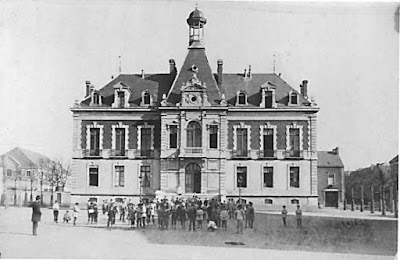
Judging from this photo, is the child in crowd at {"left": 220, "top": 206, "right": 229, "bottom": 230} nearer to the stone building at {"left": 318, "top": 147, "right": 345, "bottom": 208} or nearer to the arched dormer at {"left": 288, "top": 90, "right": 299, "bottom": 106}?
the stone building at {"left": 318, "top": 147, "right": 345, "bottom": 208}

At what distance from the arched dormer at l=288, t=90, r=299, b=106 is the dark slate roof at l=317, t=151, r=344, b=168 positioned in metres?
0.63

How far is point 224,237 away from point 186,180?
0.78 metres

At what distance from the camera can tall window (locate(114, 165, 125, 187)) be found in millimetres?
8016

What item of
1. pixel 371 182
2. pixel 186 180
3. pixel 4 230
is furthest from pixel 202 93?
pixel 4 230

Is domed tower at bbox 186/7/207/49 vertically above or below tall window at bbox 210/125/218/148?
above

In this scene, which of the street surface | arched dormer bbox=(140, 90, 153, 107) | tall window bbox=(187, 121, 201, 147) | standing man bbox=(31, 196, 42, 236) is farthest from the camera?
arched dormer bbox=(140, 90, 153, 107)

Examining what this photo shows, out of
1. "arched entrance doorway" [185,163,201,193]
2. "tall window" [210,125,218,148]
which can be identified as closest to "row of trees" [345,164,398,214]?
"tall window" [210,125,218,148]

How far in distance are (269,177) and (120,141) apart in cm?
171

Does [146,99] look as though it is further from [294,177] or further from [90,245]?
[294,177]

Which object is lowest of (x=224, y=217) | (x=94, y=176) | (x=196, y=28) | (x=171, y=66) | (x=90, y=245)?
(x=90, y=245)

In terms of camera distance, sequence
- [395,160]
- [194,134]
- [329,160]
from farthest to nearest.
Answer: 1. [194,134]
2. [329,160]
3. [395,160]

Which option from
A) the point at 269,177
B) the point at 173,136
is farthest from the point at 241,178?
the point at 173,136

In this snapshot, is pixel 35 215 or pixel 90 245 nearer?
pixel 90 245

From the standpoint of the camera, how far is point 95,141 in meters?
8.03
